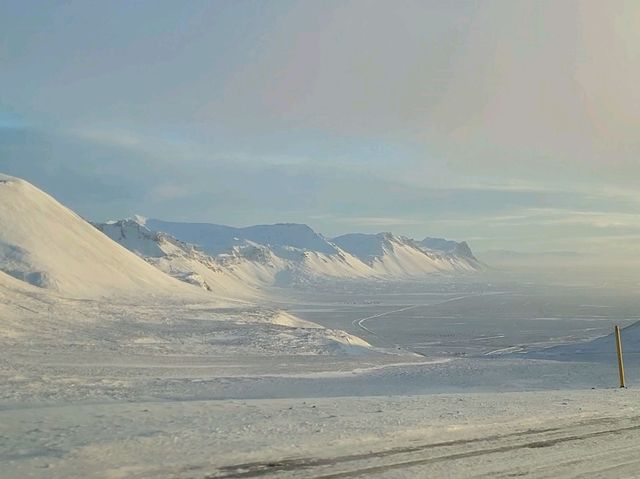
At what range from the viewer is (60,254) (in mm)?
71938

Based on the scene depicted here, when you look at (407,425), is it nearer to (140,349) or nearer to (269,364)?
(269,364)

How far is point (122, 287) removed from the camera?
71562 millimetres

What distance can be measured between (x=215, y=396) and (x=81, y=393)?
3036 millimetres

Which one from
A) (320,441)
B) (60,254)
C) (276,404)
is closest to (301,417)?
(276,404)

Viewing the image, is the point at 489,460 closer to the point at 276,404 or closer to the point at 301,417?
the point at 301,417

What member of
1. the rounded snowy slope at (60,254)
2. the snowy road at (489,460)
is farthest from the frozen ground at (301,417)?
the rounded snowy slope at (60,254)

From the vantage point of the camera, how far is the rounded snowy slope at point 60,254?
211 ft

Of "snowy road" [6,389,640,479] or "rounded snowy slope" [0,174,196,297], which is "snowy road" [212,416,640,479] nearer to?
"snowy road" [6,389,640,479]

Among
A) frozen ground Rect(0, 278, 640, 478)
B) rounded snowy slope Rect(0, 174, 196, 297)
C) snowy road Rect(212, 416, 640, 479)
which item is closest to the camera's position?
snowy road Rect(212, 416, 640, 479)

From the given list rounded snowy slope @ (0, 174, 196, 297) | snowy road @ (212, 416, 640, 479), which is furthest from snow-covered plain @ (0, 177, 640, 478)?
rounded snowy slope @ (0, 174, 196, 297)

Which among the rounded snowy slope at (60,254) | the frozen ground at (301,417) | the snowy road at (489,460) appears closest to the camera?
the snowy road at (489,460)

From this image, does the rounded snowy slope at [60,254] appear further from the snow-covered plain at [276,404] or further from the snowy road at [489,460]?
the snowy road at [489,460]

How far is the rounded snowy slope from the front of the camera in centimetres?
6431

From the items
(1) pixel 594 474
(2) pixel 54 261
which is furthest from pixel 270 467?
(2) pixel 54 261
